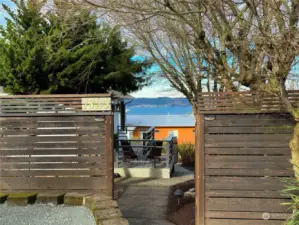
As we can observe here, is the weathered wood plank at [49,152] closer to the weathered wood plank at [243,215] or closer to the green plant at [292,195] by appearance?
the weathered wood plank at [243,215]

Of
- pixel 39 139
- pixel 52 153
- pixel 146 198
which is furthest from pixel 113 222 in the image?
pixel 146 198

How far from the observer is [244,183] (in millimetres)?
4902

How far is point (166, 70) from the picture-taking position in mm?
8438

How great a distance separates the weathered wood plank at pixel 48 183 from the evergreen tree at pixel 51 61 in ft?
14.5

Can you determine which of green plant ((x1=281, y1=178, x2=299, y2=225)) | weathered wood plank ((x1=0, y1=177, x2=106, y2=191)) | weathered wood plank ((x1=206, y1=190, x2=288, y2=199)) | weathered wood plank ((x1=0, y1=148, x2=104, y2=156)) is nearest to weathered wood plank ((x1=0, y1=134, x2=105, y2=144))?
weathered wood plank ((x1=0, y1=148, x2=104, y2=156))

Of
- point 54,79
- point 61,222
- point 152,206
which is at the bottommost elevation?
point 152,206

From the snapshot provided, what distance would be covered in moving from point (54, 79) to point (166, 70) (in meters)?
4.27

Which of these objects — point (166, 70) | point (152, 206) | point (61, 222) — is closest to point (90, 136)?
point (61, 222)

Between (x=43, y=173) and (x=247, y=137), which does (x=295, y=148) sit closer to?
(x=247, y=137)

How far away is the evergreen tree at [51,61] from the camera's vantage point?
994 cm

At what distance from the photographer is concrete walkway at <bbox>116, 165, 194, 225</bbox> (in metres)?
5.96

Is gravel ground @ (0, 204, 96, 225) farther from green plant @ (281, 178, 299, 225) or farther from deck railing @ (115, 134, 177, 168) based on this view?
deck railing @ (115, 134, 177, 168)

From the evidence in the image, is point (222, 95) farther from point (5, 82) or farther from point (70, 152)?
point (5, 82)

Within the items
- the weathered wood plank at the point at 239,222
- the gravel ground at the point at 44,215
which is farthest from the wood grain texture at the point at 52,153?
the weathered wood plank at the point at 239,222
